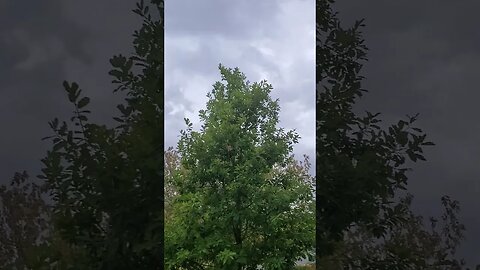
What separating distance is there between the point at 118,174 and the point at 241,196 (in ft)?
7.71

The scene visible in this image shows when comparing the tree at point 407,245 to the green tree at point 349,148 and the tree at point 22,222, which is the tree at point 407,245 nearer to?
the green tree at point 349,148

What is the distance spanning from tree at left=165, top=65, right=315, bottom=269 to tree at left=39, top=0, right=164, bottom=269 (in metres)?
2.11

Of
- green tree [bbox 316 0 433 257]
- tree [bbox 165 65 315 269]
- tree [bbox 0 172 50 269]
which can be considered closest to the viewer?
tree [bbox 0 172 50 269]

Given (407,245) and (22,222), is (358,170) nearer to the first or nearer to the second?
(407,245)

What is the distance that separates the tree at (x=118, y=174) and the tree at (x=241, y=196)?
211 cm

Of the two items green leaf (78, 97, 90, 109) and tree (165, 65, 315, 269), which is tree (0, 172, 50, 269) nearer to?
green leaf (78, 97, 90, 109)

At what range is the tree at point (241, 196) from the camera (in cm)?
526

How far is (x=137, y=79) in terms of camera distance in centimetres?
317

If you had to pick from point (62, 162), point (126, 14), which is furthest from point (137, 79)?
point (62, 162)

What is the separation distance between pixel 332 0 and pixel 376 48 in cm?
35

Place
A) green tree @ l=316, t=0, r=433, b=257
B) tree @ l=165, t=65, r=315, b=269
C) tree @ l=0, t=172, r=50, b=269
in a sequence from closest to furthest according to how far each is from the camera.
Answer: tree @ l=0, t=172, r=50, b=269, green tree @ l=316, t=0, r=433, b=257, tree @ l=165, t=65, r=315, b=269

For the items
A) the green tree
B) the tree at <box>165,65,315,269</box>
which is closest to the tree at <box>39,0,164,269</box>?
the green tree

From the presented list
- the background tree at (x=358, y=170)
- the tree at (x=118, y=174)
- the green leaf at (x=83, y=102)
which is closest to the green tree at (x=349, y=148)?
the background tree at (x=358, y=170)

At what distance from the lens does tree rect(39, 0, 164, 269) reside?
120 inches
